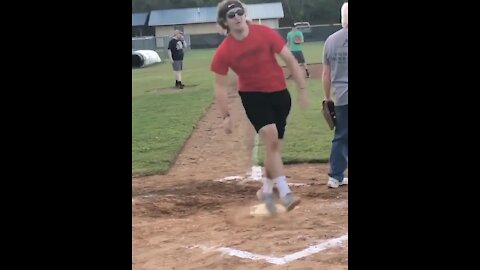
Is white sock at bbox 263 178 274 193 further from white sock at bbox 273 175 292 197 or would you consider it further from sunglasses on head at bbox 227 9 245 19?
sunglasses on head at bbox 227 9 245 19

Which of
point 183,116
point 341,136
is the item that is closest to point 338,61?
point 341,136

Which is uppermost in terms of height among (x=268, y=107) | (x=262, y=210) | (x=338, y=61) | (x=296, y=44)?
(x=296, y=44)

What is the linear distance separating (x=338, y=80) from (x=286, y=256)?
1.28m

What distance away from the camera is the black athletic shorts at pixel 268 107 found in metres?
3.51

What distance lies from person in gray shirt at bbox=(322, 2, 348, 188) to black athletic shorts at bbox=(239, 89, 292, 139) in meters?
0.44

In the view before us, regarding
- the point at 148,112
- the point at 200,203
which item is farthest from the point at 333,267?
the point at 148,112

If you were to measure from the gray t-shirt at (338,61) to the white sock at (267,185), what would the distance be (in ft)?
2.50

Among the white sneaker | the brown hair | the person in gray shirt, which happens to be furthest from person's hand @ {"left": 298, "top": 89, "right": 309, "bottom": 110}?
the white sneaker

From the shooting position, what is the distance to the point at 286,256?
3.37 m

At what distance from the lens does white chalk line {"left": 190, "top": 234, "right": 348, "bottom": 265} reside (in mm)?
3344

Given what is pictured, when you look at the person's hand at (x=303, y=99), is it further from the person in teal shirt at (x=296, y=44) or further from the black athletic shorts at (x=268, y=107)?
the person in teal shirt at (x=296, y=44)

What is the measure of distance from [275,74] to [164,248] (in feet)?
4.52

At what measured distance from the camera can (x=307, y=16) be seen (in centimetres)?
369

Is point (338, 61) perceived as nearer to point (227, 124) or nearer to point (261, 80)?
point (261, 80)
